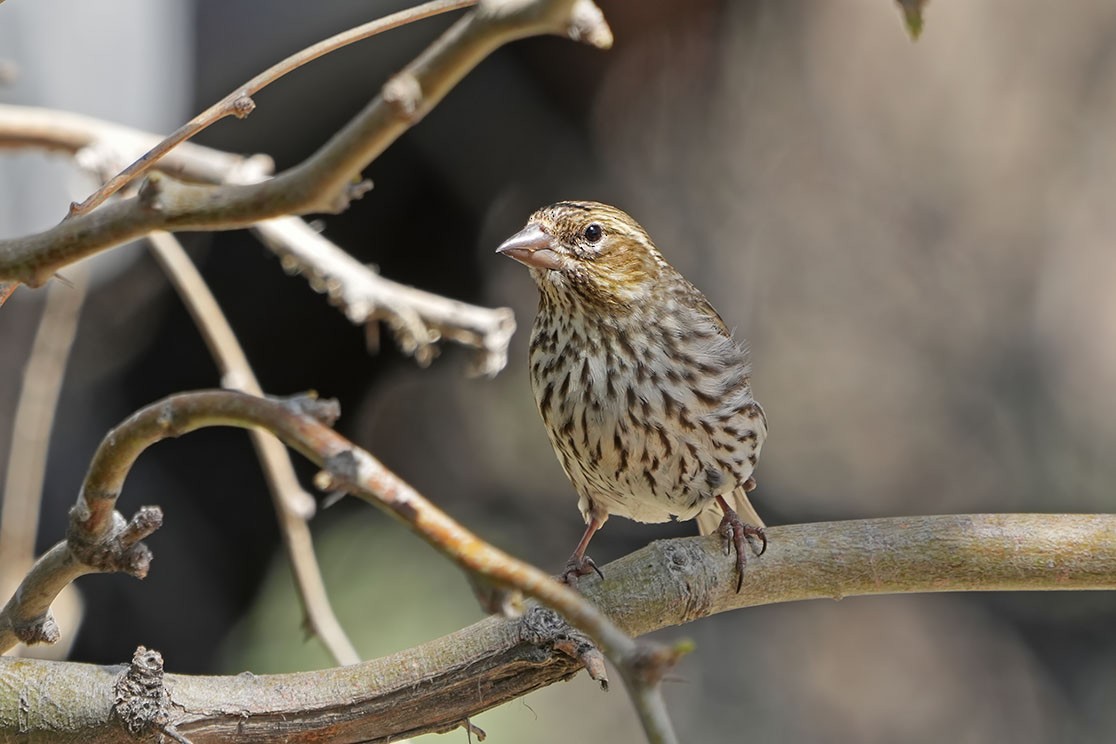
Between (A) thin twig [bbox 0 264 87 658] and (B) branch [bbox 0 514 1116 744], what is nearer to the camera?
(B) branch [bbox 0 514 1116 744]

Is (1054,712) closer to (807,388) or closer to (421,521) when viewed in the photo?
(807,388)

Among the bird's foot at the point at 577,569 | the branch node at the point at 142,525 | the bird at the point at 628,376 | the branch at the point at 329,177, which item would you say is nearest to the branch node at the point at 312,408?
the branch at the point at 329,177

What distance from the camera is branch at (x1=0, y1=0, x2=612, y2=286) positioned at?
3.70ft

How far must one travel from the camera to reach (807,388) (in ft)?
17.6

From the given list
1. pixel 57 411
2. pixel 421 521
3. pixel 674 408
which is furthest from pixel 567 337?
pixel 57 411

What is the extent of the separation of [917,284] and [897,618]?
1434 millimetres

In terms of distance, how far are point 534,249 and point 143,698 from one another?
4.32 feet

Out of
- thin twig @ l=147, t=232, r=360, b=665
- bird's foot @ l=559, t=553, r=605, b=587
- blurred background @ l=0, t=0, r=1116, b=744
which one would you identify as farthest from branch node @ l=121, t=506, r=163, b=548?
blurred background @ l=0, t=0, r=1116, b=744

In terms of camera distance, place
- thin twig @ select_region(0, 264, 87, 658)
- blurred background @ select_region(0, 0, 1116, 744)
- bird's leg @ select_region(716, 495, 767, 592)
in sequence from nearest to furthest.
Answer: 1. bird's leg @ select_region(716, 495, 767, 592)
2. thin twig @ select_region(0, 264, 87, 658)
3. blurred background @ select_region(0, 0, 1116, 744)

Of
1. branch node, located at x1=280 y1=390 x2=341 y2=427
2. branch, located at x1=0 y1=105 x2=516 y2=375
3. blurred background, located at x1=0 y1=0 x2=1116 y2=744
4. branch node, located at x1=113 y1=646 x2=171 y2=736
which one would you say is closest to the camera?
branch node, located at x1=280 y1=390 x2=341 y2=427

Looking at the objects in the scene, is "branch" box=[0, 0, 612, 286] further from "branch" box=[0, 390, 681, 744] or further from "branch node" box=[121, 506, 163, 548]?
"branch node" box=[121, 506, 163, 548]

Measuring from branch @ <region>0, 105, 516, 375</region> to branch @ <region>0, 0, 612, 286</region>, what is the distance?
5.02ft

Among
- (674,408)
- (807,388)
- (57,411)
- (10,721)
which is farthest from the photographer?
(807,388)

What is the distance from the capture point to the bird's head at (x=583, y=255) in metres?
2.73
